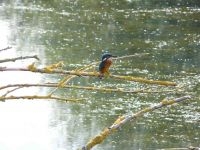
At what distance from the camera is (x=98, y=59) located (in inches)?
680

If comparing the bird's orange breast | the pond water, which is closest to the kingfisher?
the bird's orange breast

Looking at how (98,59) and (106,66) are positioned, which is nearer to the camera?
(106,66)

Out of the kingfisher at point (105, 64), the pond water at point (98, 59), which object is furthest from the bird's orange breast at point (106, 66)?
the pond water at point (98, 59)

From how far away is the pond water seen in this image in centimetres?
1247

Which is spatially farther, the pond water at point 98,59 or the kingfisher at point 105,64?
the pond water at point 98,59

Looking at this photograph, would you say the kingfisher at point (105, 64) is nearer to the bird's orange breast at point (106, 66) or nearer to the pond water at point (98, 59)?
the bird's orange breast at point (106, 66)

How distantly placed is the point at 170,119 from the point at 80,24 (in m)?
10.3

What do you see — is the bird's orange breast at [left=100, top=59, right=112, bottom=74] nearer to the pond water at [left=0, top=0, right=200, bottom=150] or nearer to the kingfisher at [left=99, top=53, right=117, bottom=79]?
the kingfisher at [left=99, top=53, right=117, bottom=79]

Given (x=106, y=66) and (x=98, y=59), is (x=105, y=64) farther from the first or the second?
(x=98, y=59)

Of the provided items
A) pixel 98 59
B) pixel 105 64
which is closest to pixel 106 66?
pixel 105 64

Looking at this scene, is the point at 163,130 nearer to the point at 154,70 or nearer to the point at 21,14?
the point at 154,70

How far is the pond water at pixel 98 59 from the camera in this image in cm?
1247

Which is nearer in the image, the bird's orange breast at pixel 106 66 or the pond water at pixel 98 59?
the bird's orange breast at pixel 106 66

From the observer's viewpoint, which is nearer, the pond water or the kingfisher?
the kingfisher
